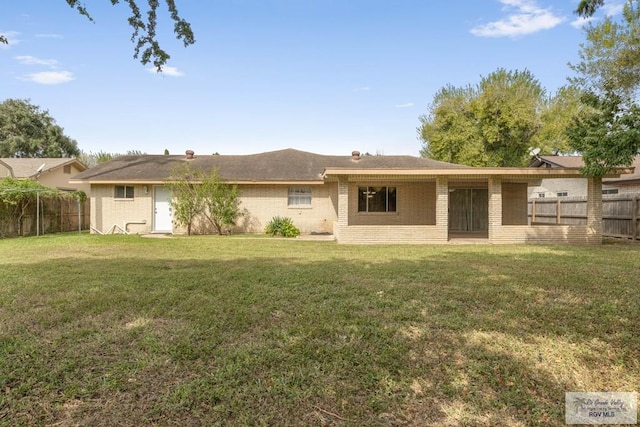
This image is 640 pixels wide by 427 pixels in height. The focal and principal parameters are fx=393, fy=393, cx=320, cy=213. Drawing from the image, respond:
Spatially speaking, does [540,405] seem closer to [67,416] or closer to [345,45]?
[67,416]

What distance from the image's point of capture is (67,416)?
8.93ft

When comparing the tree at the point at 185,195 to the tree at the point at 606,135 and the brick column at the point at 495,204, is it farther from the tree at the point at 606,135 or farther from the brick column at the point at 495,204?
the tree at the point at 606,135

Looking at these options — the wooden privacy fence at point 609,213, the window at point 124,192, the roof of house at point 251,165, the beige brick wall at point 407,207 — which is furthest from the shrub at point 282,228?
the wooden privacy fence at point 609,213

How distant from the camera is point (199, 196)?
53.7ft

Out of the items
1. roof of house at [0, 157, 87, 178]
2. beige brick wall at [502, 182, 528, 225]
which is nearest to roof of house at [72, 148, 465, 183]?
beige brick wall at [502, 182, 528, 225]

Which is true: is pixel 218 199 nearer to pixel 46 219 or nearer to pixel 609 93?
pixel 46 219

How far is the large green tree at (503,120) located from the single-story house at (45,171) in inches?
1086

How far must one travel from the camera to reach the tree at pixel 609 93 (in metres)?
11.7

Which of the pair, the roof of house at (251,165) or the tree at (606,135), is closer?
the tree at (606,135)

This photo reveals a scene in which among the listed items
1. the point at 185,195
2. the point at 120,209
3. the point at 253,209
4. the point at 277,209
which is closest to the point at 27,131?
the point at 120,209

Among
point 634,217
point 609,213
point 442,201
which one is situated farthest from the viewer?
point 609,213

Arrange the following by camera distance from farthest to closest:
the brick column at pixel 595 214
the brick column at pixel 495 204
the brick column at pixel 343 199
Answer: the brick column at pixel 343 199, the brick column at pixel 495 204, the brick column at pixel 595 214

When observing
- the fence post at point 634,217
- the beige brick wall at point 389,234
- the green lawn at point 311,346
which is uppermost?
the fence post at point 634,217

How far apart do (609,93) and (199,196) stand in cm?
1507
